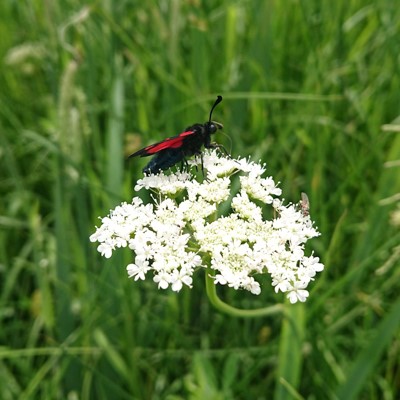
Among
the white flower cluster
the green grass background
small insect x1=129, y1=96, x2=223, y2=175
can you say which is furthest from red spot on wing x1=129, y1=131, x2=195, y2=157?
the green grass background

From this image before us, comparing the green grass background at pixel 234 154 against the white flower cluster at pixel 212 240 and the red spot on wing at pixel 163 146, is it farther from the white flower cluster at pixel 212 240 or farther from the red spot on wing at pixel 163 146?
the red spot on wing at pixel 163 146

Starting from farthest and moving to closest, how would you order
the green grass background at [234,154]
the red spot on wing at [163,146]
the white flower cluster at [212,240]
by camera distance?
the green grass background at [234,154]
the red spot on wing at [163,146]
the white flower cluster at [212,240]

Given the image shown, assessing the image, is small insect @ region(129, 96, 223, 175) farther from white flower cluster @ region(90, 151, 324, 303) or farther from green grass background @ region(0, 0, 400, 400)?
green grass background @ region(0, 0, 400, 400)

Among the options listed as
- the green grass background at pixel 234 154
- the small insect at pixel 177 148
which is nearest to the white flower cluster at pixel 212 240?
the small insect at pixel 177 148

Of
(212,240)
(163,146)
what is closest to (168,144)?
(163,146)

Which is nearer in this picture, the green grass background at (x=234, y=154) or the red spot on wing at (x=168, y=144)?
the red spot on wing at (x=168, y=144)

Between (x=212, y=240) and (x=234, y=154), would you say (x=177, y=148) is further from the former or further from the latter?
(x=234, y=154)
